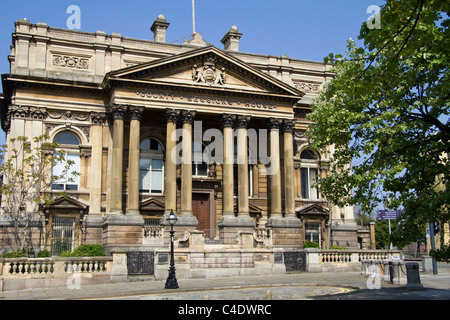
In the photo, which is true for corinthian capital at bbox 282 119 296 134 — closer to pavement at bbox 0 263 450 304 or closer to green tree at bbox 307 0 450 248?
green tree at bbox 307 0 450 248

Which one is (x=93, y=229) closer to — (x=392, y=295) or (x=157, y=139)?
(x=157, y=139)

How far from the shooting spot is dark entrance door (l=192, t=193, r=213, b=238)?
3959 centimetres

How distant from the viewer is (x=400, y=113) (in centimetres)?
1897

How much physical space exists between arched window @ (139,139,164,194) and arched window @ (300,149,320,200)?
12.0 metres

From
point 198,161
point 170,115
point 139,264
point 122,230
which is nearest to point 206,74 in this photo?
point 170,115

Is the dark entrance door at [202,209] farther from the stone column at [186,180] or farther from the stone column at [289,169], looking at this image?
the stone column at [289,169]

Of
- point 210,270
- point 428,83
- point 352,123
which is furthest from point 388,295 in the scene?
point 210,270

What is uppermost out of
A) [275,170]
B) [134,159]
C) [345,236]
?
[134,159]

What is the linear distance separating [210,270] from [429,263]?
14894 mm

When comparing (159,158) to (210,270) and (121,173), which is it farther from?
(210,270)

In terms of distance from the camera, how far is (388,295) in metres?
18.3

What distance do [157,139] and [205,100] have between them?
196 inches

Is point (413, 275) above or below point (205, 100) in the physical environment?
below

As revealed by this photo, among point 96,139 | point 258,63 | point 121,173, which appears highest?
point 258,63
